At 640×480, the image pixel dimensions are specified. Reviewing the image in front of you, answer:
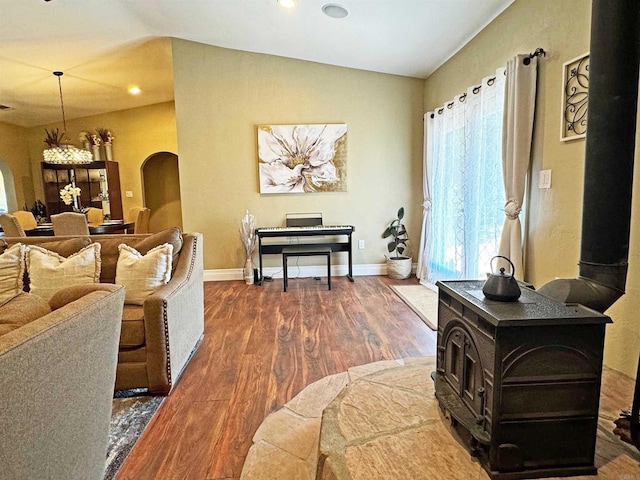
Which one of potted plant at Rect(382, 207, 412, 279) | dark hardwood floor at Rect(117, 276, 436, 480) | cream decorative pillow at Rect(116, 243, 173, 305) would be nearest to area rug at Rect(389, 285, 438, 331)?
dark hardwood floor at Rect(117, 276, 436, 480)

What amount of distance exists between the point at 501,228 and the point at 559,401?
6.39 feet

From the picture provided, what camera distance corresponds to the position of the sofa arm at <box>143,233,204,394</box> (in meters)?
2.04

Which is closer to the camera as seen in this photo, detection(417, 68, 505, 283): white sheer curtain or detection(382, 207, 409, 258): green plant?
detection(417, 68, 505, 283): white sheer curtain

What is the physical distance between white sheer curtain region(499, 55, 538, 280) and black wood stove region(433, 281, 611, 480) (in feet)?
5.00

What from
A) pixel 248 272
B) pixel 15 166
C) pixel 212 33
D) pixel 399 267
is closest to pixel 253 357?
pixel 248 272

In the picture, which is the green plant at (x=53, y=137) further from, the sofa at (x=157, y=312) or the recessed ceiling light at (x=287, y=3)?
the recessed ceiling light at (x=287, y=3)

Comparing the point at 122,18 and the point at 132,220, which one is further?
the point at 132,220

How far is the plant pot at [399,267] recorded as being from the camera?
474cm

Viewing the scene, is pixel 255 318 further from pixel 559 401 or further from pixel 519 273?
pixel 559 401

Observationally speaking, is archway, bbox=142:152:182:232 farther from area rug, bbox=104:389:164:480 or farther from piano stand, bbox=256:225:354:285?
area rug, bbox=104:389:164:480

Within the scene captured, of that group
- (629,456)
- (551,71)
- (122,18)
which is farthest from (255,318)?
(122,18)

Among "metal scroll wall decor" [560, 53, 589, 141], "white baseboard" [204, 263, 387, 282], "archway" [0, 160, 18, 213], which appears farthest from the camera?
"archway" [0, 160, 18, 213]

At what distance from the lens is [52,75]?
16.1 feet

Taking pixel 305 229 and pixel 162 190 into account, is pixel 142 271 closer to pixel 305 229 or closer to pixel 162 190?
pixel 305 229
